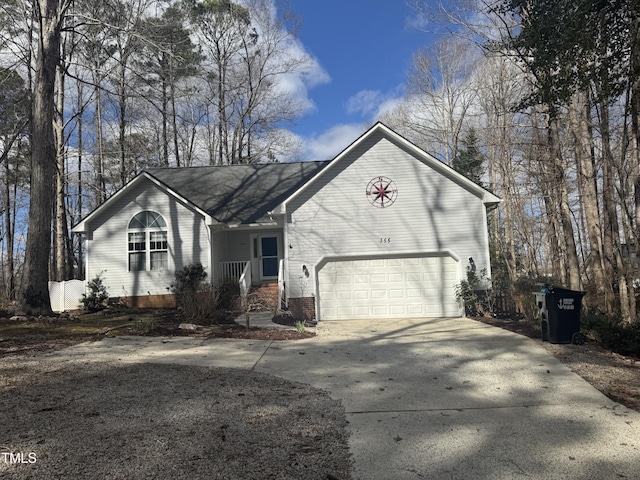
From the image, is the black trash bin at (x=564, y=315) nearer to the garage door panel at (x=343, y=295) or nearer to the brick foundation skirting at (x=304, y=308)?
the garage door panel at (x=343, y=295)

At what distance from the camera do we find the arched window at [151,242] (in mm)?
16578

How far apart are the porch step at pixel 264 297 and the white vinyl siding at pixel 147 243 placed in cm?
245

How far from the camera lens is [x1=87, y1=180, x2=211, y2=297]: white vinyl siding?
16.5m

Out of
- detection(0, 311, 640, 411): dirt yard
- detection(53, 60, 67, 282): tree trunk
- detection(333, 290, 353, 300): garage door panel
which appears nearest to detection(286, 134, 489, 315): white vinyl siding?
detection(333, 290, 353, 300): garage door panel

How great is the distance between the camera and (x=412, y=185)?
47.8 feet

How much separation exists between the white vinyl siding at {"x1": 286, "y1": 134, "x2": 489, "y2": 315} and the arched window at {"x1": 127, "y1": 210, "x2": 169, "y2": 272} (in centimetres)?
536

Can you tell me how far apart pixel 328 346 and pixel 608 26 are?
8033 mm

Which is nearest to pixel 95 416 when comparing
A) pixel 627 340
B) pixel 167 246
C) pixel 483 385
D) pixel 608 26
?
pixel 483 385

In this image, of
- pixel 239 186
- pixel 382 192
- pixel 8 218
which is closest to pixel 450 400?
pixel 382 192

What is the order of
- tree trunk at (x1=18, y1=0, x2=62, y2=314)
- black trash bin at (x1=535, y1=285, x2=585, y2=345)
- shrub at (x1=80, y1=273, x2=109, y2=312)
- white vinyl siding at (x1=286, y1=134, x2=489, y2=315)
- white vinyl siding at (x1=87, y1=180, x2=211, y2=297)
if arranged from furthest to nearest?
1. white vinyl siding at (x1=87, y1=180, x2=211, y2=297)
2. shrub at (x1=80, y1=273, x2=109, y2=312)
3. white vinyl siding at (x1=286, y1=134, x2=489, y2=315)
4. tree trunk at (x1=18, y1=0, x2=62, y2=314)
5. black trash bin at (x1=535, y1=285, x2=585, y2=345)

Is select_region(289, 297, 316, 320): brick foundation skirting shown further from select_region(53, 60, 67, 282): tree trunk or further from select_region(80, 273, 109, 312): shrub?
select_region(53, 60, 67, 282): tree trunk

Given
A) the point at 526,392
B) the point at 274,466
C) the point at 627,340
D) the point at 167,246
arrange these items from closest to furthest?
the point at 274,466 → the point at 526,392 → the point at 627,340 → the point at 167,246

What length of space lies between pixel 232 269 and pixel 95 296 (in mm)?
5082

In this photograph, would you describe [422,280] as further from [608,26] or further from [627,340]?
[608,26]
